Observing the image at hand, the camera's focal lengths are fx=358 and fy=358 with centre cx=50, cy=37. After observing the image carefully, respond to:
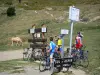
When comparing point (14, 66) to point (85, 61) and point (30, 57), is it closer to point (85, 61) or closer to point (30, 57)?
point (30, 57)

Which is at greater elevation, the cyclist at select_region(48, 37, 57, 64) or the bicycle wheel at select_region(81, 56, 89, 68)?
the cyclist at select_region(48, 37, 57, 64)

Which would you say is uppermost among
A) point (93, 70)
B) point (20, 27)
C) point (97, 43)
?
point (20, 27)

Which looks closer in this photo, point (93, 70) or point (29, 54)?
point (93, 70)

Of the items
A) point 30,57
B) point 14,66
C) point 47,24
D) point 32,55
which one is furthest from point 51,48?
point 47,24

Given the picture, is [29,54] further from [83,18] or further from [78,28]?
[83,18]

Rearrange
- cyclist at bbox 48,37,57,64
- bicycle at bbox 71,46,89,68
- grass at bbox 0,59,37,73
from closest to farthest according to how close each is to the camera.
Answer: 1. cyclist at bbox 48,37,57,64
2. grass at bbox 0,59,37,73
3. bicycle at bbox 71,46,89,68

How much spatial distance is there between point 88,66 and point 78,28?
78.9 ft

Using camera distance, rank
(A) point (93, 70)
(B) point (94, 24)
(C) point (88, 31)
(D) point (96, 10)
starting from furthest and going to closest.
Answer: (D) point (96, 10), (B) point (94, 24), (C) point (88, 31), (A) point (93, 70)

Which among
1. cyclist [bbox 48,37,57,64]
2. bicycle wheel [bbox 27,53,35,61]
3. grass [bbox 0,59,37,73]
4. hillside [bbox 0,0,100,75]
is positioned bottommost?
grass [bbox 0,59,37,73]

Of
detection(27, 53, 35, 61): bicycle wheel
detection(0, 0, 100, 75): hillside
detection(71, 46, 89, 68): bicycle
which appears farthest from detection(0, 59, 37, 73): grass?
detection(0, 0, 100, 75): hillside

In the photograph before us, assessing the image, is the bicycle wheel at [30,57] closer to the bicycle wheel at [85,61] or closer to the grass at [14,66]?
the grass at [14,66]

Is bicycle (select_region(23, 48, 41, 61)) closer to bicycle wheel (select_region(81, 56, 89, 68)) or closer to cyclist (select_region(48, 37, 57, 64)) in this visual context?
bicycle wheel (select_region(81, 56, 89, 68))

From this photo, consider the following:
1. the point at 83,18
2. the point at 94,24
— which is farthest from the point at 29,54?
the point at 83,18

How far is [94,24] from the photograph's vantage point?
160 ft
